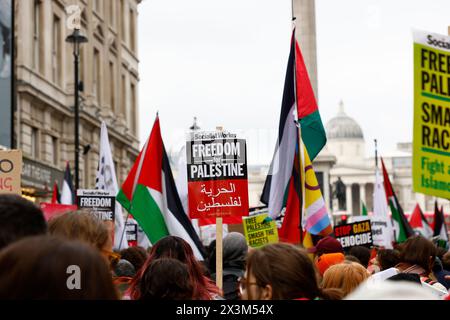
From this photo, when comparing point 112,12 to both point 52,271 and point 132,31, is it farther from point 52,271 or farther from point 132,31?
point 52,271

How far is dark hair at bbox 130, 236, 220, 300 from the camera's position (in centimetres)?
519

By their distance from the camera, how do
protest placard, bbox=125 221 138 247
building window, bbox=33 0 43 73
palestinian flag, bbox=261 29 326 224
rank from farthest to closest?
building window, bbox=33 0 43 73, protest placard, bbox=125 221 138 247, palestinian flag, bbox=261 29 326 224

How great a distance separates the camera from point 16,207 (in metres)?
3.45

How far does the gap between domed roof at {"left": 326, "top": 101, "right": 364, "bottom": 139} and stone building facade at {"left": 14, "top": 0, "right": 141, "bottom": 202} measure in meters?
112

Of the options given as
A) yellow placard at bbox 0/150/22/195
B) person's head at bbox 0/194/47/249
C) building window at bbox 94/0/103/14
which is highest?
building window at bbox 94/0/103/14

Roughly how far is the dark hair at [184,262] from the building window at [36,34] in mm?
27594

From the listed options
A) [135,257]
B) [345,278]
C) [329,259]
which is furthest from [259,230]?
[345,278]

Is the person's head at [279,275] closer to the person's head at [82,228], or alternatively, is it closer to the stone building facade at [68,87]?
the person's head at [82,228]

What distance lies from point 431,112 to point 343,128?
15473cm

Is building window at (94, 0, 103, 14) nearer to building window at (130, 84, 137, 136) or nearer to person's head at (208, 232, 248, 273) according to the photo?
building window at (130, 84, 137, 136)

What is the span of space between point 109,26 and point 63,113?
1041 cm

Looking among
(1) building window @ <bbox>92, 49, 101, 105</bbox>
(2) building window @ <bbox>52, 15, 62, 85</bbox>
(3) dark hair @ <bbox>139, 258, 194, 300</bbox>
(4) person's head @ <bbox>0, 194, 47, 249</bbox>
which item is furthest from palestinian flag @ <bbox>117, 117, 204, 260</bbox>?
(1) building window @ <bbox>92, 49, 101, 105</bbox>

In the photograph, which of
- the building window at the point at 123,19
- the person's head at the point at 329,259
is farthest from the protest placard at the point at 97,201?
the building window at the point at 123,19

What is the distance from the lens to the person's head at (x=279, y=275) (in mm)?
3697
